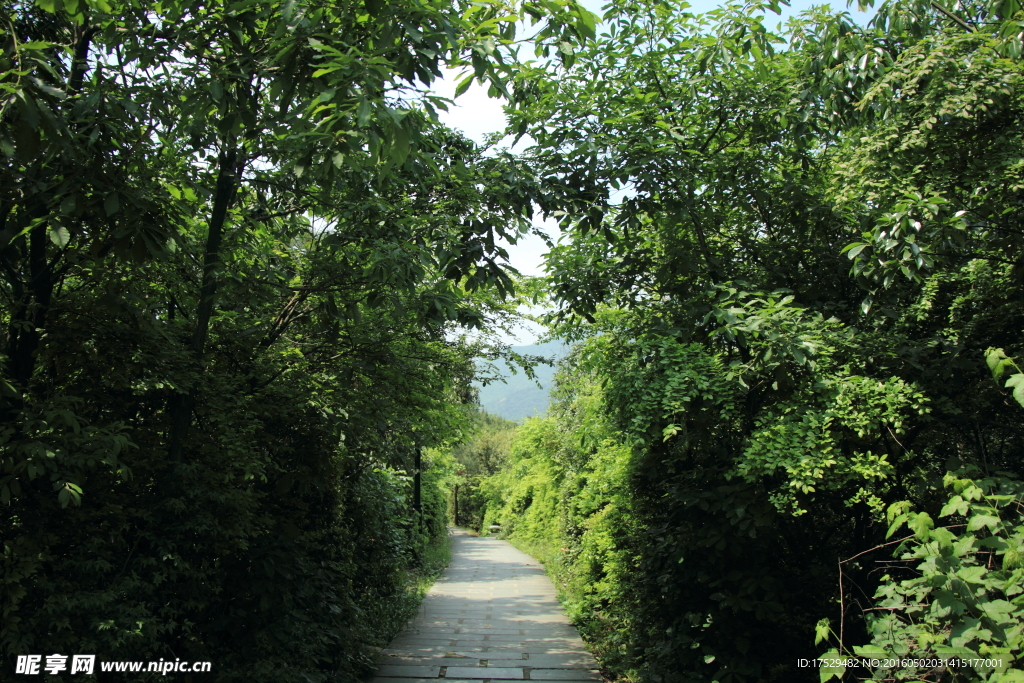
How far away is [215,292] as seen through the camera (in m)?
4.74

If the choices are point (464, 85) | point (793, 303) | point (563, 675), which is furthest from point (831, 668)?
point (563, 675)

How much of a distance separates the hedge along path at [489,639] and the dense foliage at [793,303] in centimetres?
130

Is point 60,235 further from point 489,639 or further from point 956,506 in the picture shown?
point 489,639

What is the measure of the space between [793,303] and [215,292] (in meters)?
4.48

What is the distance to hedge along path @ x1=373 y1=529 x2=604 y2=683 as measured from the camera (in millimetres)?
6699

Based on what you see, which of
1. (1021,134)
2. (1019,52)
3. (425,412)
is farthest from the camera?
(425,412)

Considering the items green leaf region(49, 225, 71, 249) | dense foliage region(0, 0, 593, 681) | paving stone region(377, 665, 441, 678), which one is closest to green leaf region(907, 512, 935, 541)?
dense foliage region(0, 0, 593, 681)

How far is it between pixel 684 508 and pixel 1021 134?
352cm

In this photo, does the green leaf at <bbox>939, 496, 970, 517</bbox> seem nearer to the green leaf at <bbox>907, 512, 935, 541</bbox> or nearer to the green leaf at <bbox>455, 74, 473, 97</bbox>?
the green leaf at <bbox>907, 512, 935, 541</bbox>

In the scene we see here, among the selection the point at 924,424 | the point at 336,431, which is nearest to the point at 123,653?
the point at 336,431

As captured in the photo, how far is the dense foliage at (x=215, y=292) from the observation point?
342 cm

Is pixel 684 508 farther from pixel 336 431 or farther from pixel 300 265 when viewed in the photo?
pixel 300 265

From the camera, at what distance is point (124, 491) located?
14.2 feet

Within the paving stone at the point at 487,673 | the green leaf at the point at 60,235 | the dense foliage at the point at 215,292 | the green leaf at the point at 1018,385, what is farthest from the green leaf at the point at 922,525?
the green leaf at the point at 60,235
